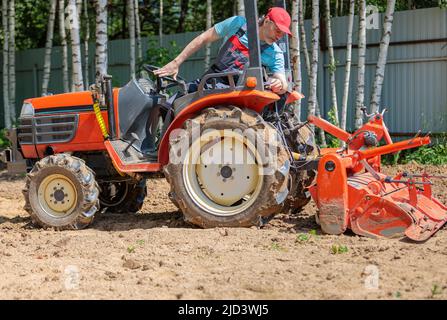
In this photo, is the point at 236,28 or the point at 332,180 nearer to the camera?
the point at 332,180

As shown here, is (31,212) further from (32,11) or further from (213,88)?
(32,11)

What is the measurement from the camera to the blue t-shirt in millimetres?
6777

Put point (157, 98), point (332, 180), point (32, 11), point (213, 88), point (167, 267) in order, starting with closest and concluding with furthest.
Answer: point (167, 267), point (332, 180), point (213, 88), point (157, 98), point (32, 11)

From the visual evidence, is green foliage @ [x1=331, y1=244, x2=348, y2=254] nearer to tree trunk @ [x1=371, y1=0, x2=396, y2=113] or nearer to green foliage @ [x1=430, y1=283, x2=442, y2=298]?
green foliage @ [x1=430, y1=283, x2=442, y2=298]

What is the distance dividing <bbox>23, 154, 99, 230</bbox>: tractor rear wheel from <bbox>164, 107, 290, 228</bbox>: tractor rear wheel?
35.2 inches

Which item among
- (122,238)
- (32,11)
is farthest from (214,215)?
(32,11)

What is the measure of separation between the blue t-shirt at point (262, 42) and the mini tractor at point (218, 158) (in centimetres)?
32

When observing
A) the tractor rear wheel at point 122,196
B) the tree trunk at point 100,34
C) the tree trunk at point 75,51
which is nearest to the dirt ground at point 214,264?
the tractor rear wheel at point 122,196

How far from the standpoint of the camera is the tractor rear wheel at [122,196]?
8219mm

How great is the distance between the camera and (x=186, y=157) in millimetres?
6703

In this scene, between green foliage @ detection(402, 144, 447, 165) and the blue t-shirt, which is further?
green foliage @ detection(402, 144, 447, 165)

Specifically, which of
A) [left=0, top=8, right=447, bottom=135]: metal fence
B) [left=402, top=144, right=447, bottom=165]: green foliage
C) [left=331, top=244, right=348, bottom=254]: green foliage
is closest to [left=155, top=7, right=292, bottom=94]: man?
[left=331, top=244, right=348, bottom=254]: green foliage

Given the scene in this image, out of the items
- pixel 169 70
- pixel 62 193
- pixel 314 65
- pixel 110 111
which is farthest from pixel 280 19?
pixel 314 65

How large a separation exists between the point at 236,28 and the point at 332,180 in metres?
1.65
